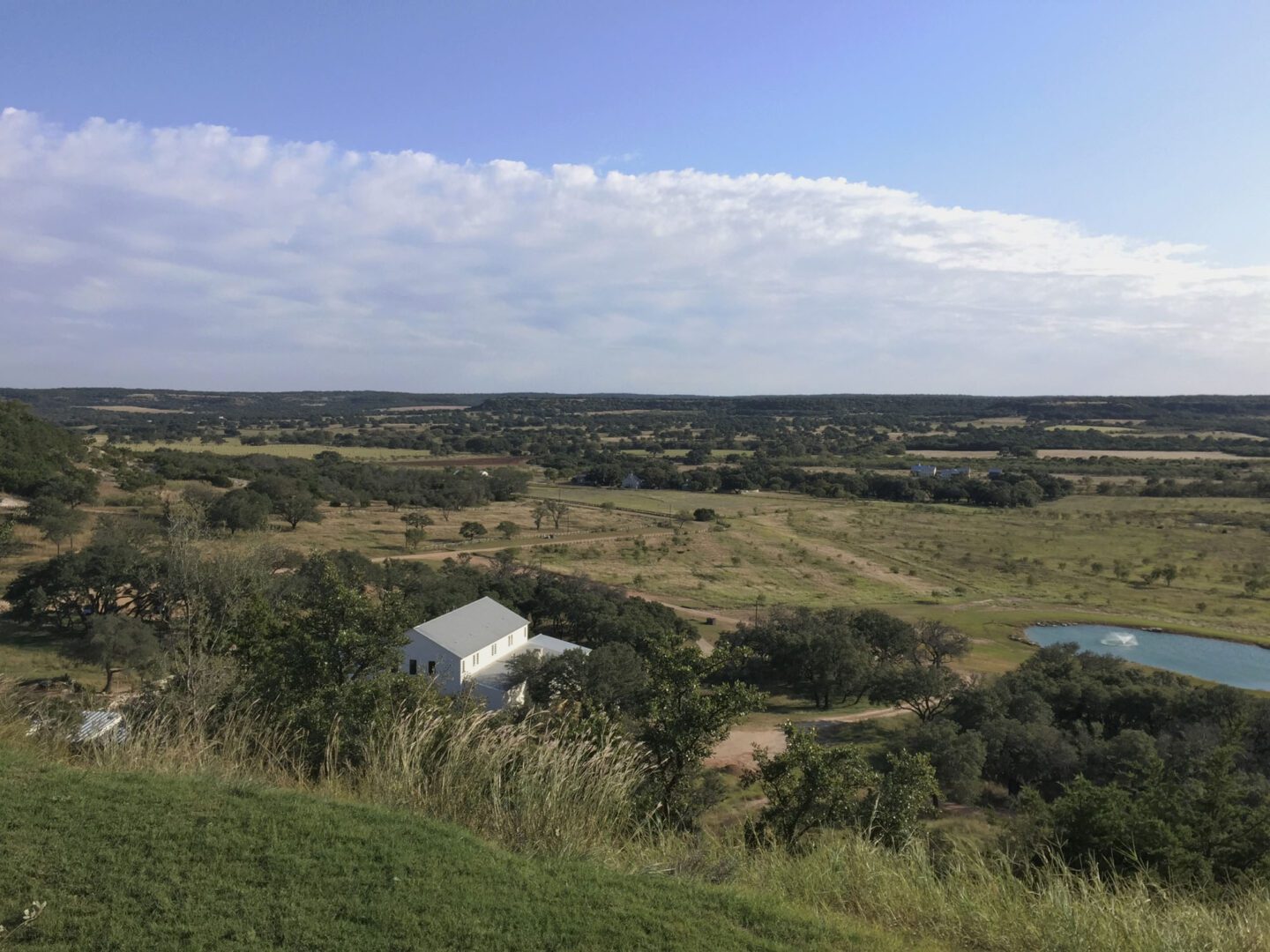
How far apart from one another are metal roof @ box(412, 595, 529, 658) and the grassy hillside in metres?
17.9

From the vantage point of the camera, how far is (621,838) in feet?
22.2

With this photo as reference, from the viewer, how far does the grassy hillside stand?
470 cm

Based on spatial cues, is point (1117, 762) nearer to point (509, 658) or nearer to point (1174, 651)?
point (509, 658)

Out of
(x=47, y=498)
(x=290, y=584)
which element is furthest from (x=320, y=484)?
(x=290, y=584)

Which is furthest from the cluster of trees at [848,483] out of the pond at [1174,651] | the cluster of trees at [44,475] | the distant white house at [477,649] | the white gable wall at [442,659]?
the white gable wall at [442,659]

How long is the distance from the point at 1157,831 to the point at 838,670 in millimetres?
18110

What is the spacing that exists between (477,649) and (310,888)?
19.5m

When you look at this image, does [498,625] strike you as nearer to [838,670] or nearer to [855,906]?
[838,670]

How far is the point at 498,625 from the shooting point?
1032 inches

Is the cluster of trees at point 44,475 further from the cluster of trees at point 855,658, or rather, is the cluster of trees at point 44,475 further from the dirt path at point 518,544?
the cluster of trees at point 855,658

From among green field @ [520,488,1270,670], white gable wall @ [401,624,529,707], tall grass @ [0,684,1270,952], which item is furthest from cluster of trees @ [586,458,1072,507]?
tall grass @ [0,684,1270,952]

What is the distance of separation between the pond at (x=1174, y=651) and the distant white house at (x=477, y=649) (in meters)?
24.5

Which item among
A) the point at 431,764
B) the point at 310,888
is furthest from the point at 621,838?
the point at 310,888

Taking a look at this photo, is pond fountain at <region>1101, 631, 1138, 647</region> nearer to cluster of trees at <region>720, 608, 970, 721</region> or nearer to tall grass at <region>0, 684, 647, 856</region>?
cluster of trees at <region>720, 608, 970, 721</region>
